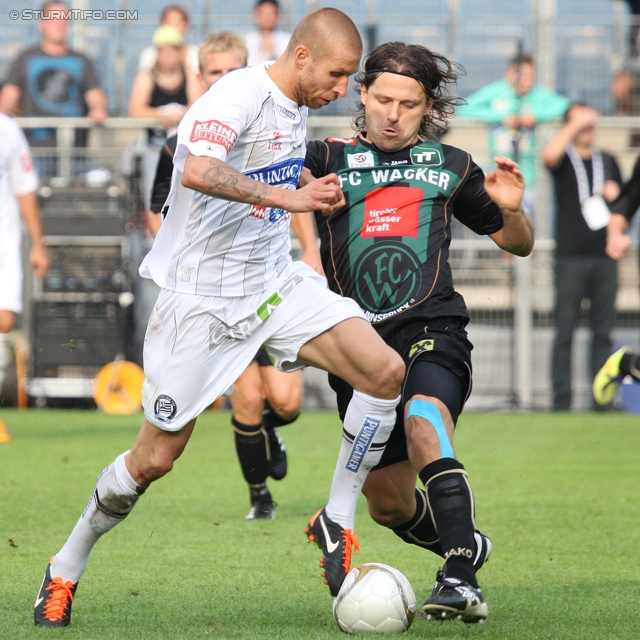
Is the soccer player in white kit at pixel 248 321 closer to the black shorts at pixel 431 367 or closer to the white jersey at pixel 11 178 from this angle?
the black shorts at pixel 431 367

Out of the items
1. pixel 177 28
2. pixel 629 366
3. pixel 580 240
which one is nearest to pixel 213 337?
pixel 629 366

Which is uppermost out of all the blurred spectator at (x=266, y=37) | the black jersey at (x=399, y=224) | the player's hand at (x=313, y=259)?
the blurred spectator at (x=266, y=37)

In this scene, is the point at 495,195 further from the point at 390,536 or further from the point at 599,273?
the point at 599,273

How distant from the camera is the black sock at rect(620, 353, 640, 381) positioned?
786 cm

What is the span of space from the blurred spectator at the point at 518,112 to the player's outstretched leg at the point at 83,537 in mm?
9082

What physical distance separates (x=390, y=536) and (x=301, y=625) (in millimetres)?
2042

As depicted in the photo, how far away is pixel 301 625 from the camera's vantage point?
4.10m

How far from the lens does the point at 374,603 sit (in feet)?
12.9

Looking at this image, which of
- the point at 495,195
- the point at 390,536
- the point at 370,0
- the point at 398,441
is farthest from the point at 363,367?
the point at 370,0

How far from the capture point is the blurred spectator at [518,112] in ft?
41.2

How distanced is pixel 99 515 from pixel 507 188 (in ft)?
6.80

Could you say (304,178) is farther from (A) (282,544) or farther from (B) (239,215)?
(A) (282,544)

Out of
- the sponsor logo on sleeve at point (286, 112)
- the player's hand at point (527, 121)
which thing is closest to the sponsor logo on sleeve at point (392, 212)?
the sponsor logo on sleeve at point (286, 112)

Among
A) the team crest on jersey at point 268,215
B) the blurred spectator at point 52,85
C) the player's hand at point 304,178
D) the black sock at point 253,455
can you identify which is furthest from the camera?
the blurred spectator at point 52,85
